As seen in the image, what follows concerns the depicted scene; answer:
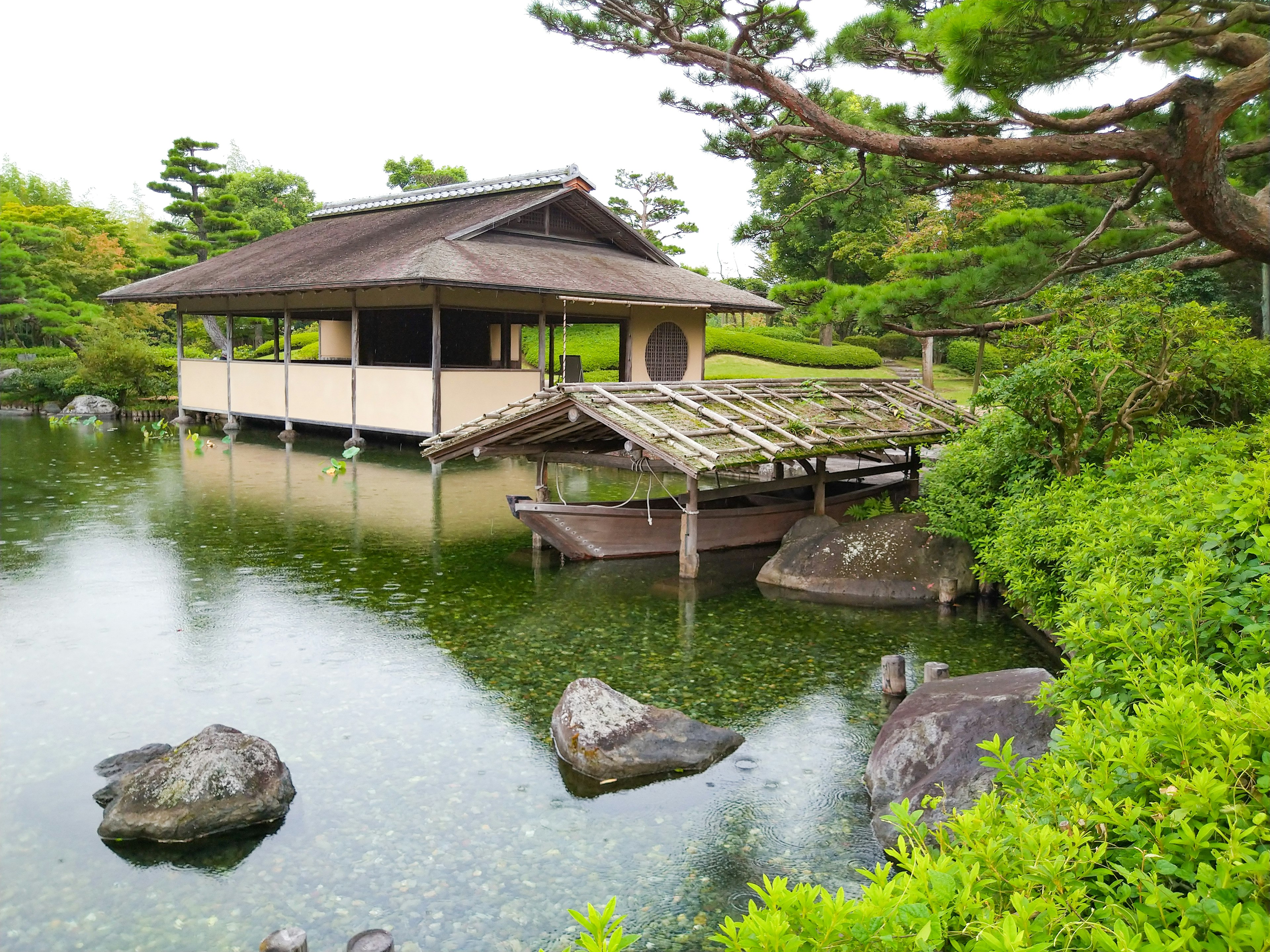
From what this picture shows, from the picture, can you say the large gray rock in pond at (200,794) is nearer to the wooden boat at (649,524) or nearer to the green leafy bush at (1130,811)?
the green leafy bush at (1130,811)

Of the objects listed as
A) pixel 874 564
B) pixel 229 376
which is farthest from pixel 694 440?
pixel 229 376

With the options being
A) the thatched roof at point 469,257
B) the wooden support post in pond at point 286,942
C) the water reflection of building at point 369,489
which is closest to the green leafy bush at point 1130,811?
the wooden support post in pond at point 286,942

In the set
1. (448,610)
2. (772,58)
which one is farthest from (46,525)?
(772,58)

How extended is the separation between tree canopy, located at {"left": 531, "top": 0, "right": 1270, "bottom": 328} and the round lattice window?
11538 mm

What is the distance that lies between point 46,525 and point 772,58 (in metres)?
12.7

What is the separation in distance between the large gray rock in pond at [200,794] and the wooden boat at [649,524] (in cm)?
657

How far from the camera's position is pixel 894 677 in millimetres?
8523

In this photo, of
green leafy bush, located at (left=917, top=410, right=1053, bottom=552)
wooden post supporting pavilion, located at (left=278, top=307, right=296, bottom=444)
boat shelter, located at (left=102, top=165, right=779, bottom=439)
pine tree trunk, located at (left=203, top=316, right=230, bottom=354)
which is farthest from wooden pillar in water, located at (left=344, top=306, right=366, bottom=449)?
green leafy bush, located at (left=917, top=410, right=1053, bottom=552)

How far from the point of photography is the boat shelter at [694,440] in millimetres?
11953

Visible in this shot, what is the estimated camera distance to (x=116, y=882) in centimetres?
558

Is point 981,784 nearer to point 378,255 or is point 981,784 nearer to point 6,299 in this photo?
point 378,255

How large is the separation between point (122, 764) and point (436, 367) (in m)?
14.1

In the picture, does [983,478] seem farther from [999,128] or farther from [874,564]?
[999,128]

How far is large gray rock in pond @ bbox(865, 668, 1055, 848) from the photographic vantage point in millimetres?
6086
